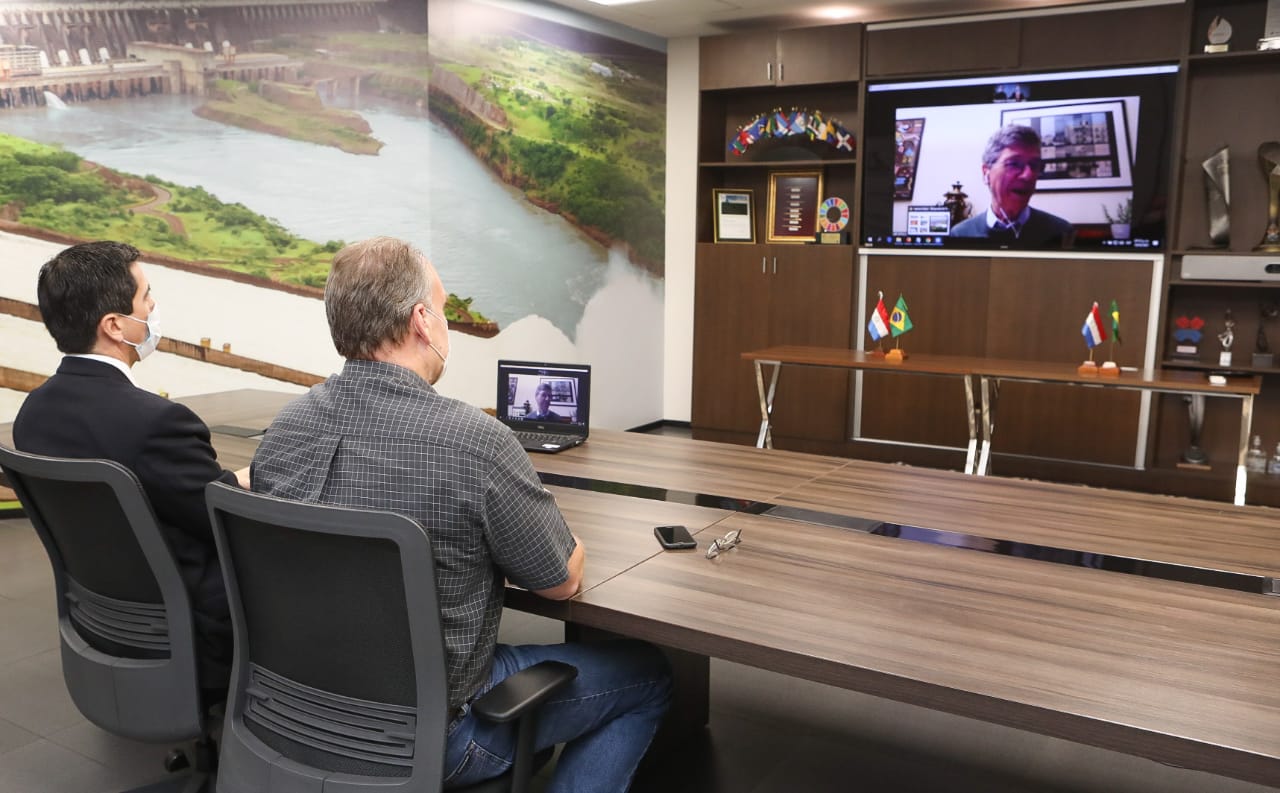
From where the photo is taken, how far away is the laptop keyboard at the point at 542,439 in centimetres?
307

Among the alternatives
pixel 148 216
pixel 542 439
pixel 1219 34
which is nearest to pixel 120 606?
pixel 542 439

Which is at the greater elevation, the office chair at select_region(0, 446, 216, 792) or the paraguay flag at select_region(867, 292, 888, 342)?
the paraguay flag at select_region(867, 292, 888, 342)

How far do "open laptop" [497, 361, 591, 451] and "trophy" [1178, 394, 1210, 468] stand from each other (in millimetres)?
4081

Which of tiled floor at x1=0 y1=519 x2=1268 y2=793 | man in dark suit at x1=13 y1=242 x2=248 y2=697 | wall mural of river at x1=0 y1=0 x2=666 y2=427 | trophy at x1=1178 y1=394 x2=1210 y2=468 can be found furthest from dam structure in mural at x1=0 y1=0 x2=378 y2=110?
trophy at x1=1178 y1=394 x2=1210 y2=468

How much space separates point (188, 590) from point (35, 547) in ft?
9.93

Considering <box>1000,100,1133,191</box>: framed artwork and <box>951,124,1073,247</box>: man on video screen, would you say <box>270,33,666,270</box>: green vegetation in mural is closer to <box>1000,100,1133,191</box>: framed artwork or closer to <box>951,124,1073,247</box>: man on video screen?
<box>951,124,1073,247</box>: man on video screen

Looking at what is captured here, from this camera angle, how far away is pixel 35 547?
4309 millimetres

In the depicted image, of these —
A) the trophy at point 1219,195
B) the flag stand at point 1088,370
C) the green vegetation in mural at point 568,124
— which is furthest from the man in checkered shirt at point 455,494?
the trophy at point 1219,195

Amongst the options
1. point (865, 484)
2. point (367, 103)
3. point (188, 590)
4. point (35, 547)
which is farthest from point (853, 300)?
point (188, 590)

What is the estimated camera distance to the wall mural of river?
4750 mm

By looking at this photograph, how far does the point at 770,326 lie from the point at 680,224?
1103 millimetres

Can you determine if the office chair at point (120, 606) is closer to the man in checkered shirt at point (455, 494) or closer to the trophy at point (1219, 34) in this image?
the man in checkered shirt at point (455, 494)

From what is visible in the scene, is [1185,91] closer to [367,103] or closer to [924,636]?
[367,103]

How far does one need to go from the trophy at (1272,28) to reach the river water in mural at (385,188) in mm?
4038
